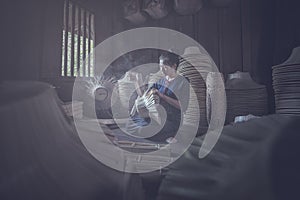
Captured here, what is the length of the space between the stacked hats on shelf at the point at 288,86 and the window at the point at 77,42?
166 centimetres

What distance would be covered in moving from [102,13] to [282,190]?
3171mm

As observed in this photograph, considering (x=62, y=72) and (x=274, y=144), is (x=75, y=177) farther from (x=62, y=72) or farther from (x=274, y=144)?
(x=62, y=72)

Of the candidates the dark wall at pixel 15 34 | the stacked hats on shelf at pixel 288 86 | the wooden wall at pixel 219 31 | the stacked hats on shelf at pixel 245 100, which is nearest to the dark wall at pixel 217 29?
the wooden wall at pixel 219 31

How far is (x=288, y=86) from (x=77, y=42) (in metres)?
1.94

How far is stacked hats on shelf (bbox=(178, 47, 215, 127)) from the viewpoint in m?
1.68

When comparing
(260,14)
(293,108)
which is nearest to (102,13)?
(260,14)

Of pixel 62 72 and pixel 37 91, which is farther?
pixel 62 72

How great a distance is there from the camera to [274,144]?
0.26m

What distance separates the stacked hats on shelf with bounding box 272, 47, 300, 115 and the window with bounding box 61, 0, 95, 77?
1.66 metres

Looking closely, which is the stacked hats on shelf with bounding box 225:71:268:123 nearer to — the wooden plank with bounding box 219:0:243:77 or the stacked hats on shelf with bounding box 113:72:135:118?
the wooden plank with bounding box 219:0:243:77

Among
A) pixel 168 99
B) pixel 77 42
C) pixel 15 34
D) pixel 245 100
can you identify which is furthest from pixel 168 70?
pixel 15 34

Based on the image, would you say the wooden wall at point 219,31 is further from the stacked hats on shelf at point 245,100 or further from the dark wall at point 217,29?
the stacked hats on shelf at point 245,100

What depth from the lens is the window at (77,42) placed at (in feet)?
7.32

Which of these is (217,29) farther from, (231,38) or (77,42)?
(77,42)
